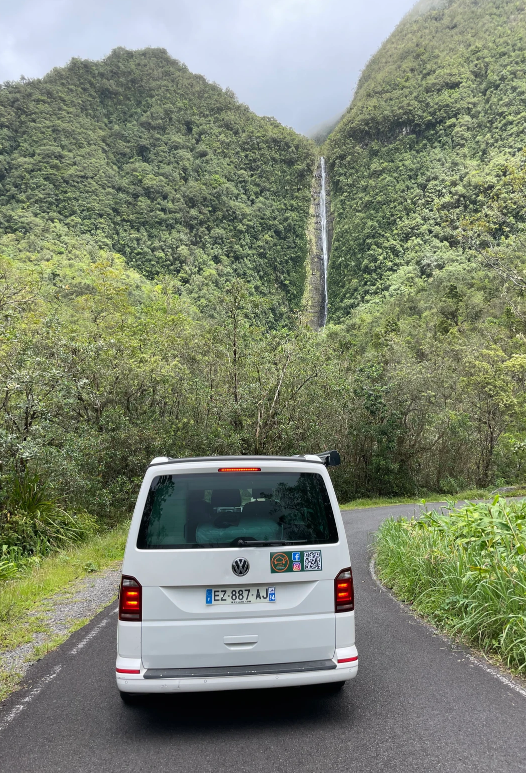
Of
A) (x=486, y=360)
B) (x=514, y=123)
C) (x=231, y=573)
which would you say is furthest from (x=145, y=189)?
(x=231, y=573)

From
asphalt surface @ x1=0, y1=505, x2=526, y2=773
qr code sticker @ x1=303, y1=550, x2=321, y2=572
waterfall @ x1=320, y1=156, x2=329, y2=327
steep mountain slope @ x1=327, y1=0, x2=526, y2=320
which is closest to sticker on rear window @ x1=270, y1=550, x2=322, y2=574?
qr code sticker @ x1=303, y1=550, x2=321, y2=572

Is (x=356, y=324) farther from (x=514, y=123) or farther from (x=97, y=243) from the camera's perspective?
(x=514, y=123)

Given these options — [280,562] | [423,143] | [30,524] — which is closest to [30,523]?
[30,524]

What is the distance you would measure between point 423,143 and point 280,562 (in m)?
125

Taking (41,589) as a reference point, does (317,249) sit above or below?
above

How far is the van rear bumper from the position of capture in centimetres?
320

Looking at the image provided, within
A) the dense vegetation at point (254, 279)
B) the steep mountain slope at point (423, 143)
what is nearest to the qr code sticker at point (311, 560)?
the dense vegetation at point (254, 279)

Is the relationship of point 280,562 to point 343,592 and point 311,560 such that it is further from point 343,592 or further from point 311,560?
point 343,592

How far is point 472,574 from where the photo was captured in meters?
5.26

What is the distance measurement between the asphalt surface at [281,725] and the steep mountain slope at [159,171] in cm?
7265

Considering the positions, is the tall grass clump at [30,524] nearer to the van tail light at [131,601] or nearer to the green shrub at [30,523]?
the green shrub at [30,523]

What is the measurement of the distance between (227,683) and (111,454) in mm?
13430

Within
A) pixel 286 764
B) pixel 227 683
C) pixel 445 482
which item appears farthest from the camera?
pixel 445 482

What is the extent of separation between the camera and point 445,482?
2489cm
